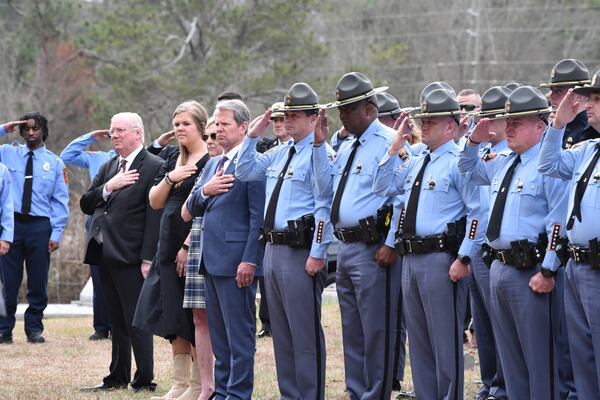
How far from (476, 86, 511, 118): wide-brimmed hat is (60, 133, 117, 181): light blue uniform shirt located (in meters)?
6.02

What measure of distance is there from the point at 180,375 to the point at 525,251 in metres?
3.37

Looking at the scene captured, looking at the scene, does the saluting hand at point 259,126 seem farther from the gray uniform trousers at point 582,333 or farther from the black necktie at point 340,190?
the gray uniform trousers at point 582,333

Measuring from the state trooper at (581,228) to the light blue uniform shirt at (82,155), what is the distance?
22.9ft

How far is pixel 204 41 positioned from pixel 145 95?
107 inches

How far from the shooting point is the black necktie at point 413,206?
748 cm

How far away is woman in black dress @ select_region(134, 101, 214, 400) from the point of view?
8789 mm

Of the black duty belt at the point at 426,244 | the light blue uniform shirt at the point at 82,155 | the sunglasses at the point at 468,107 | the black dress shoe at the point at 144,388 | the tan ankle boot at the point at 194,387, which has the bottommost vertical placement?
the black dress shoe at the point at 144,388

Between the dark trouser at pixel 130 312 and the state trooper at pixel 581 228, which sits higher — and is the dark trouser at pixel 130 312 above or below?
below

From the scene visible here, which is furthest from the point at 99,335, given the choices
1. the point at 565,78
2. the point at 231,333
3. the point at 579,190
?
the point at 579,190

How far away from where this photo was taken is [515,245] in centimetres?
689

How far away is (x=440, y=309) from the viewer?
7438mm

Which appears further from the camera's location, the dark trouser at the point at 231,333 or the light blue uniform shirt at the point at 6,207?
the light blue uniform shirt at the point at 6,207

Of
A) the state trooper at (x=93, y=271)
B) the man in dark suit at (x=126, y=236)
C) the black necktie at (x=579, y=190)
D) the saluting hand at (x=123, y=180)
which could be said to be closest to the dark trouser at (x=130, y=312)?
the man in dark suit at (x=126, y=236)

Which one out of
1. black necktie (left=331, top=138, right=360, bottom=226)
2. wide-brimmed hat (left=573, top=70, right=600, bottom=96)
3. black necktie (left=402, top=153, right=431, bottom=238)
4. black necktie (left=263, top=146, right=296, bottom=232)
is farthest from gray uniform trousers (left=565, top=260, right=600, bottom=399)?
black necktie (left=263, top=146, right=296, bottom=232)
